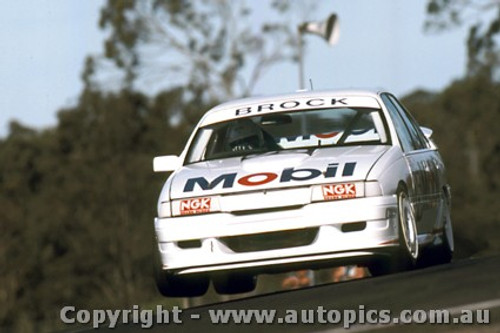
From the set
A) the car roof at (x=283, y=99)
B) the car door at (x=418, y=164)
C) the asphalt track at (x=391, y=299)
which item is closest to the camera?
the asphalt track at (x=391, y=299)

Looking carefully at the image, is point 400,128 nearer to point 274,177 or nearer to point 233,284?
point 233,284

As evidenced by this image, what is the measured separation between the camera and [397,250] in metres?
8.77

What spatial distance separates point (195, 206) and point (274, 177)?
51 centimetres

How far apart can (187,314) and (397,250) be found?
1.55 metres

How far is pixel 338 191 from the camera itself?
28.3ft

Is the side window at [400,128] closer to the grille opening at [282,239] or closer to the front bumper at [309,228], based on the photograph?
the front bumper at [309,228]

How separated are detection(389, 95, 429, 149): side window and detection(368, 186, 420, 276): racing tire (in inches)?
51.7

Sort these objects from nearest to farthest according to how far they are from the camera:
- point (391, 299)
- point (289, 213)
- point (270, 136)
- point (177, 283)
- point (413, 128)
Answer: point (391, 299)
point (289, 213)
point (177, 283)
point (270, 136)
point (413, 128)

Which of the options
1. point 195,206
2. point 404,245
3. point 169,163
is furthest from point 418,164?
point 195,206

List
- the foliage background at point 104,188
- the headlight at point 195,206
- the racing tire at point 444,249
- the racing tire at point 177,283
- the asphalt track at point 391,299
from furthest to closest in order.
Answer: the foliage background at point 104,188 → the racing tire at point 444,249 → the racing tire at point 177,283 → the headlight at point 195,206 → the asphalt track at point 391,299

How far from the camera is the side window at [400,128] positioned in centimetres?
982

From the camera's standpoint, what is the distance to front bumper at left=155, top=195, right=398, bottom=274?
8602 millimetres

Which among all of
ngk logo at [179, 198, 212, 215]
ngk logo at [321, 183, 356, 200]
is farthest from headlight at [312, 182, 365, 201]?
ngk logo at [179, 198, 212, 215]

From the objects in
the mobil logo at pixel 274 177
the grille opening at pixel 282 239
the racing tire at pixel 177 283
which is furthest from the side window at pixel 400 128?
the racing tire at pixel 177 283
